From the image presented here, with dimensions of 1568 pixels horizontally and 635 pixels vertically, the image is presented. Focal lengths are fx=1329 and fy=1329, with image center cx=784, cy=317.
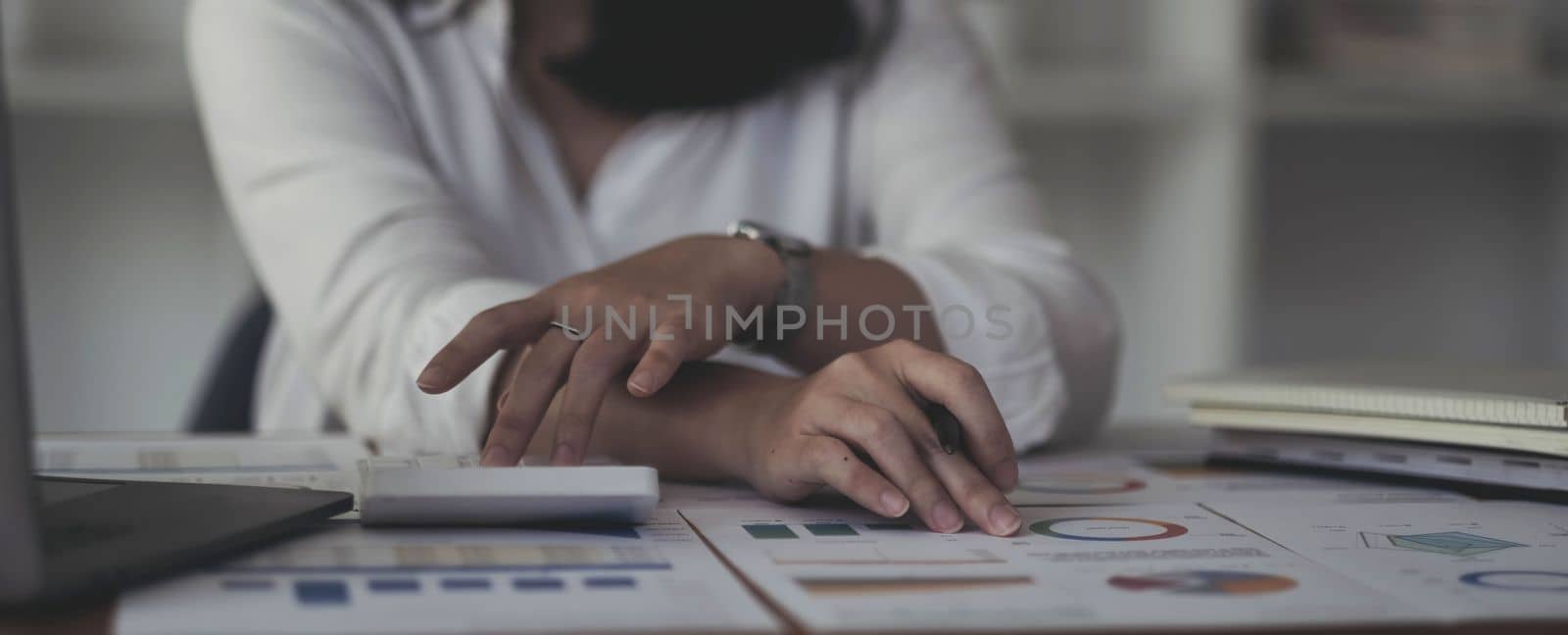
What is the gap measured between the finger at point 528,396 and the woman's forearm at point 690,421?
A: 6 centimetres

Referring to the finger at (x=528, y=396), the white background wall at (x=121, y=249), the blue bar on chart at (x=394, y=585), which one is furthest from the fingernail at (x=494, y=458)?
the white background wall at (x=121, y=249)

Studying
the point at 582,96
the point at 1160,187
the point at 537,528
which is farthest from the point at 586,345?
the point at 1160,187

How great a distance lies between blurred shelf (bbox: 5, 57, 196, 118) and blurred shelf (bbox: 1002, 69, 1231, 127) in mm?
1064

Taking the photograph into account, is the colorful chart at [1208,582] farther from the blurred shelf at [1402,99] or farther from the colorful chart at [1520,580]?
the blurred shelf at [1402,99]

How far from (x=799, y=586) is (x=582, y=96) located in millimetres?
768

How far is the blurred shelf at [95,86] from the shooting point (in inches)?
63.4

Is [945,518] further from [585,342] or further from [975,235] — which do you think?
[975,235]

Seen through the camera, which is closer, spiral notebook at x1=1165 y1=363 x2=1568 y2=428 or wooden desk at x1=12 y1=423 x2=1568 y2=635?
wooden desk at x1=12 y1=423 x2=1568 y2=635

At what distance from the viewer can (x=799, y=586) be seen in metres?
0.40

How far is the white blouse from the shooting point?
2.57 feet

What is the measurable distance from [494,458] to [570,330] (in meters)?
0.08

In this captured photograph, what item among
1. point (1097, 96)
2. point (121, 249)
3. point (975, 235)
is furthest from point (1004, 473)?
point (121, 249)

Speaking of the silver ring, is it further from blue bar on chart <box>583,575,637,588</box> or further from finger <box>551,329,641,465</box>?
blue bar on chart <box>583,575,637,588</box>

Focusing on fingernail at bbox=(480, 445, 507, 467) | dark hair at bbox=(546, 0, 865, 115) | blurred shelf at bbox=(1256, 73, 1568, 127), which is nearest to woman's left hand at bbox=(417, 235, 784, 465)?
fingernail at bbox=(480, 445, 507, 467)
